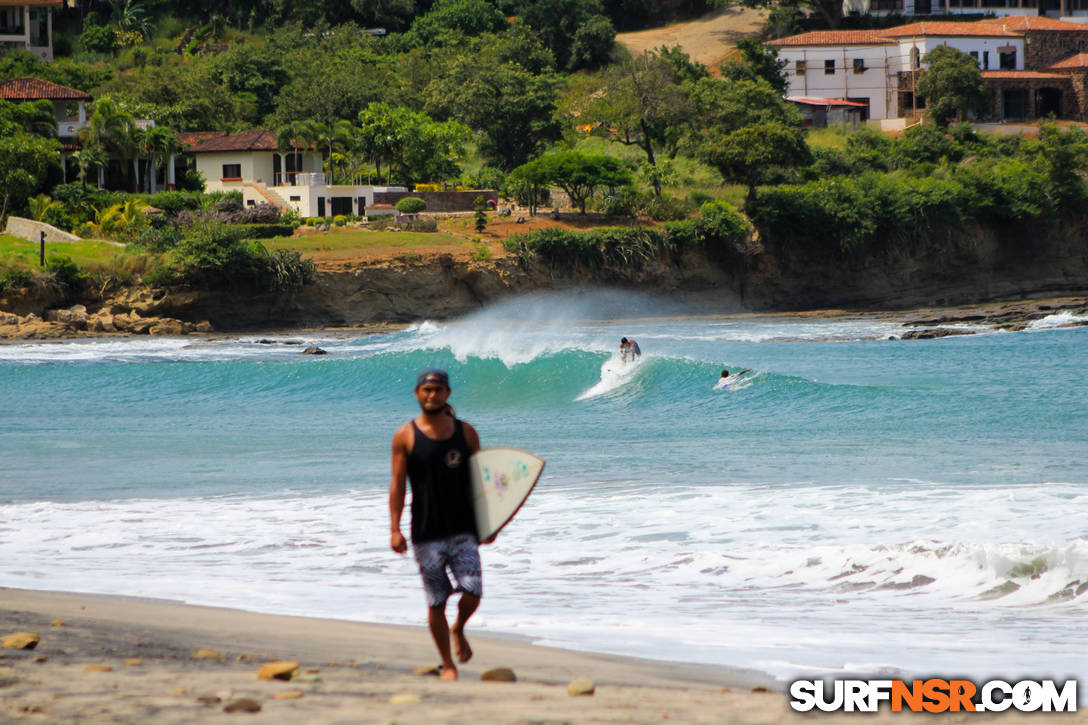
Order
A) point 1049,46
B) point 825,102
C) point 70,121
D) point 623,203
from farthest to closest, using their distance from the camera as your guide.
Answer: point 1049,46 → point 825,102 → point 70,121 → point 623,203

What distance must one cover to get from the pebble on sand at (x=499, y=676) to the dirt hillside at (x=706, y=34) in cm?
8067

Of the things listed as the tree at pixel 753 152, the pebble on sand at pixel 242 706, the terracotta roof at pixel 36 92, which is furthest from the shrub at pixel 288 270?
the pebble on sand at pixel 242 706

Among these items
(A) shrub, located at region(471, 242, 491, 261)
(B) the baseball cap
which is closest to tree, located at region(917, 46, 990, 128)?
(A) shrub, located at region(471, 242, 491, 261)

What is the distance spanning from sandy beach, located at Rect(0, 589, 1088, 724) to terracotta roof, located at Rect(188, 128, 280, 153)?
5319 cm

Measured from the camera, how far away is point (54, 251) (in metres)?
48.3

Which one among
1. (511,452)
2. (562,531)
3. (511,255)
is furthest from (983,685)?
(511,255)

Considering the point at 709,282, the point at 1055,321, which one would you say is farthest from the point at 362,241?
the point at 1055,321

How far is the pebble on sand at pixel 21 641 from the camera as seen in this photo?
22.2ft

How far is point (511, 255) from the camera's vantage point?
53.6 metres

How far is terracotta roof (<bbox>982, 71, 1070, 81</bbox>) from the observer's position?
2782 inches

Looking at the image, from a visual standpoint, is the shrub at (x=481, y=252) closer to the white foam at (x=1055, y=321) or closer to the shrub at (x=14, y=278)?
the shrub at (x=14, y=278)

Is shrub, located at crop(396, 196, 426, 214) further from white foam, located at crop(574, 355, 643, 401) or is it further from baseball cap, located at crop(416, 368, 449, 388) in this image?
baseball cap, located at crop(416, 368, 449, 388)

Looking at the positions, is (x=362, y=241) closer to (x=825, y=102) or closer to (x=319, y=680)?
(x=825, y=102)

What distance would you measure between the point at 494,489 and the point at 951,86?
6787 cm
